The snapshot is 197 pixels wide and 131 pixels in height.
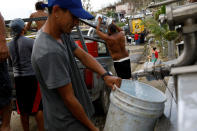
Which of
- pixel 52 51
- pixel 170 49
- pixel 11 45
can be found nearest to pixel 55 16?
pixel 52 51

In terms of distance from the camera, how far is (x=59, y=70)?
5.27 ft

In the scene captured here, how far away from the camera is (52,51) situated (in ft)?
5.22

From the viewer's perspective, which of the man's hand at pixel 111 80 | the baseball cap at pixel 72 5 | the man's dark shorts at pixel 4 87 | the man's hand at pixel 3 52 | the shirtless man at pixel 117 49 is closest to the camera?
the baseball cap at pixel 72 5

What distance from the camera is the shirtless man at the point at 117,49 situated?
5.23 metres

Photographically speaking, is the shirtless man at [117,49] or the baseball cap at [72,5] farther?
the shirtless man at [117,49]

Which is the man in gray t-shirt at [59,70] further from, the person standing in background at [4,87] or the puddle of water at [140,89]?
the person standing in background at [4,87]

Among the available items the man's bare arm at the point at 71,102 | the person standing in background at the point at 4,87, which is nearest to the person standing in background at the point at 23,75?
the person standing in background at the point at 4,87

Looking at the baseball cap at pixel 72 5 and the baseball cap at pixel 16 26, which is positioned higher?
the baseball cap at pixel 72 5

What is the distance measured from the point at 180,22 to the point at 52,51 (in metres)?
0.91

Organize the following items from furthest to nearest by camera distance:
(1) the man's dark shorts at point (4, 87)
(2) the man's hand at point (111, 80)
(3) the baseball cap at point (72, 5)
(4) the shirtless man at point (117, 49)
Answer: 1. (4) the shirtless man at point (117, 49)
2. (1) the man's dark shorts at point (4, 87)
3. (2) the man's hand at point (111, 80)
4. (3) the baseball cap at point (72, 5)

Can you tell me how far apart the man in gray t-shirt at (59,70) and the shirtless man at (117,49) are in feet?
10.9

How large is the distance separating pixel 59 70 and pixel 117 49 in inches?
145

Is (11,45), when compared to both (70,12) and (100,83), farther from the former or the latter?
(70,12)

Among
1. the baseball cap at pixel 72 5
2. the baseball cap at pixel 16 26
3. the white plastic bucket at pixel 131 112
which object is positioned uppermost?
the baseball cap at pixel 72 5
